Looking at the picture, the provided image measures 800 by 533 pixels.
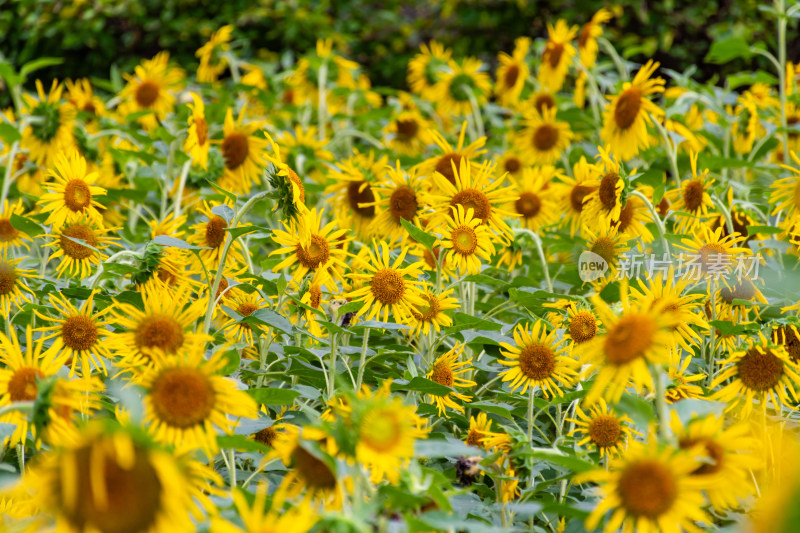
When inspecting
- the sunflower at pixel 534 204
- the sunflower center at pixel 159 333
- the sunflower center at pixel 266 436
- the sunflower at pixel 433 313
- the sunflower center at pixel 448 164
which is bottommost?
the sunflower at pixel 534 204

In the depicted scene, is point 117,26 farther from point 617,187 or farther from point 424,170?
point 617,187

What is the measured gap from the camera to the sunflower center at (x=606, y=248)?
2061mm

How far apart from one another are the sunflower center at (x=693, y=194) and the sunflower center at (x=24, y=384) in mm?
1828

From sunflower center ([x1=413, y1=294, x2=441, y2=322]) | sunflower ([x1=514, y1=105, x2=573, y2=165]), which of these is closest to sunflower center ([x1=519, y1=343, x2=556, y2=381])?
sunflower center ([x1=413, y1=294, x2=441, y2=322])

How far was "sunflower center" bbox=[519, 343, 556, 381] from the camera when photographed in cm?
179

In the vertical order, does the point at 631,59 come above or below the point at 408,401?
below

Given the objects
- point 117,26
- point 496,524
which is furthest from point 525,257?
point 117,26

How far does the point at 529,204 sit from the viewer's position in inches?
107

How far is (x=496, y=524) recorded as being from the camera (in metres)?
1.50

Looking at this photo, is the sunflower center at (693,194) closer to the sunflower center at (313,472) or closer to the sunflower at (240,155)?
the sunflower at (240,155)

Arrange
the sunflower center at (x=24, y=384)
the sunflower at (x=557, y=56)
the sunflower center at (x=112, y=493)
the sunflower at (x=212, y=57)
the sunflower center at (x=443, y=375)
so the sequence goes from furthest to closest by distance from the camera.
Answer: the sunflower at (x=212, y=57)
the sunflower at (x=557, y=56)
the sunflower center at (x=443, y=375)
the sunflower center at (x=24, y=384)
the sunflower center at (x=112, y=493)

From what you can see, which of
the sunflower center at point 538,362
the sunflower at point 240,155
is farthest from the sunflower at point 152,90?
the sunflower center at point 538,362

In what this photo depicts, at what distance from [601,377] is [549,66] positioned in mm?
2784

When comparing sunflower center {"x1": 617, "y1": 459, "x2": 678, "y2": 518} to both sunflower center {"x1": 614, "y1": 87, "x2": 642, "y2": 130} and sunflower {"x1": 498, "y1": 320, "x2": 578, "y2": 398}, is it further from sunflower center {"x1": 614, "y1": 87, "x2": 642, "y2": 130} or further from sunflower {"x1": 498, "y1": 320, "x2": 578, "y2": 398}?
sunflower center {"x1": 614, "y1": 87, "x2": 642, "y2": 130}
